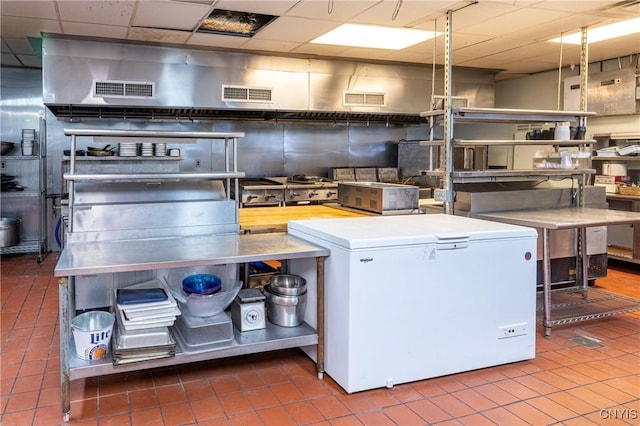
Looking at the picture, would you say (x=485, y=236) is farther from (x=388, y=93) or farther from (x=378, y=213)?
(x=388, y=93)

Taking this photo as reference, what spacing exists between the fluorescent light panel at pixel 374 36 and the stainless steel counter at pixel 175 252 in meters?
2.73

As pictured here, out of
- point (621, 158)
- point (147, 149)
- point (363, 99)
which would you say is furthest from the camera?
point (363, 99)

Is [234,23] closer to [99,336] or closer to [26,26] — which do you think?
[26,26]

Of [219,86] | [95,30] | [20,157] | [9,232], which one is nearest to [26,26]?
[95,30]

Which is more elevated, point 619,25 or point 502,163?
point 619,25

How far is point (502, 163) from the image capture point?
812 centimetres

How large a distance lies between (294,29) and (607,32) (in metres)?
3.15

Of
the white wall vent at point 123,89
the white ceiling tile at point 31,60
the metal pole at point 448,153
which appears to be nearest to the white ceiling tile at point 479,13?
the metal pole at point 448,153

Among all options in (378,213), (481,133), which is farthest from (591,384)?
(481,133)

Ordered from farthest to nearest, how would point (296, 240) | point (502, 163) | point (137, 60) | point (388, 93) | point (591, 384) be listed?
point (502, 163), point (388, 93), point (137, 60), point (296, 240), point (591, 384)

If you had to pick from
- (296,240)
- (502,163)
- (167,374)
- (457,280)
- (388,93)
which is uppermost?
(388,93)

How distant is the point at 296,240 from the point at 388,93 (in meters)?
4.41

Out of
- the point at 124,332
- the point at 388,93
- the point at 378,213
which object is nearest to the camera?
the point at 124,332

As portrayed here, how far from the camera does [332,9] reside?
4340mm
